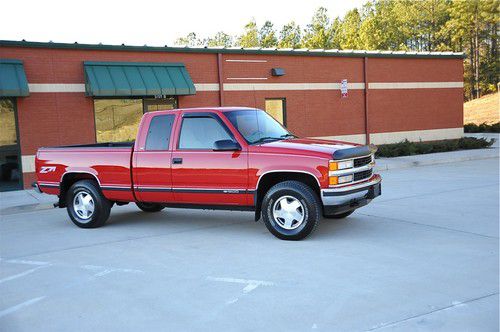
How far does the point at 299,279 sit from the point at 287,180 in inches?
92.9

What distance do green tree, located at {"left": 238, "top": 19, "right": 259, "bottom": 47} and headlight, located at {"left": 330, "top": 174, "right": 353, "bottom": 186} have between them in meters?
75.0

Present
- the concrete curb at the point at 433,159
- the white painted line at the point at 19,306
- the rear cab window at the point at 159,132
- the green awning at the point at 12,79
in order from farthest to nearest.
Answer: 1. the concrete curb at the point at 433,159
2. the green awning at the point at 12,79
3. the rear cab window at the point at 159,132
4. the white painted line at the point at 19,306

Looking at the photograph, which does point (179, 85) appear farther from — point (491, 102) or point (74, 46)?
point (491, 102)

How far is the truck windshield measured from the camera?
328 inches

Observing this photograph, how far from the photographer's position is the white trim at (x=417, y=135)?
22.2 metres

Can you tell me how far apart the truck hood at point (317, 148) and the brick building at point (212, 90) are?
26.2 ft

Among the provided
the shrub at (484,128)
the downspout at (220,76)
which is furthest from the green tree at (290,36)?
the downspout at (220,76)

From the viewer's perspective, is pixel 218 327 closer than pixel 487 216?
Yes

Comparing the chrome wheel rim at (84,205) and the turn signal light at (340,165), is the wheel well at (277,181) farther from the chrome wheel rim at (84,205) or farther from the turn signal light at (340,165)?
the chrome wheel rim at (84,205)

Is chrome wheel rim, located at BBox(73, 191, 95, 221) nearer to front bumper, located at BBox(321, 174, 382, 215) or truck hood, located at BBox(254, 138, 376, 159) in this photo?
truck hood, located at BBox(254, 138, 376, 159)

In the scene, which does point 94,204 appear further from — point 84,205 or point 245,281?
point 245,281

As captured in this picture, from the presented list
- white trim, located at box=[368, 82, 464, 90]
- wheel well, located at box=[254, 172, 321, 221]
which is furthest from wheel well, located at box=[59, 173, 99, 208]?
white trim, located at box=[368, 82, 464, 90]

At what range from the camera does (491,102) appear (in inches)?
2256

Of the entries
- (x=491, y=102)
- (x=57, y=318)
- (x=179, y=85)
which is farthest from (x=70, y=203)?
(x=491, y=102)
